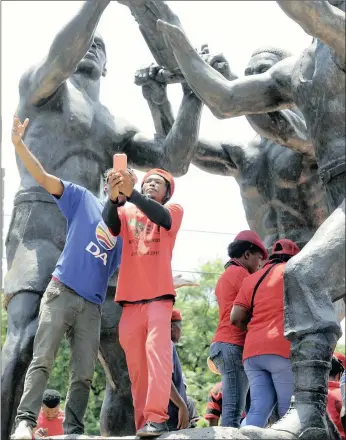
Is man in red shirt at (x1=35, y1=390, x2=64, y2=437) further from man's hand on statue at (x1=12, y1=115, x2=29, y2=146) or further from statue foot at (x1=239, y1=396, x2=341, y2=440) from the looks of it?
statue foot at (x1=239, y1=396, x2=341, y2=440)

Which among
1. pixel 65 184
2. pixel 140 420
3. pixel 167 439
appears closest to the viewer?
pixel 167 439

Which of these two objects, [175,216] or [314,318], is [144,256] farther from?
[314,318]

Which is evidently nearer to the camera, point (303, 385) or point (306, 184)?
point (303, 385)

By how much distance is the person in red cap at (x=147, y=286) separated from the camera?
6102 millimetres

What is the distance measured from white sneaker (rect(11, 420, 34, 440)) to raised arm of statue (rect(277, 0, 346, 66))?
109 inches

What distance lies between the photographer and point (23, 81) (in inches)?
315

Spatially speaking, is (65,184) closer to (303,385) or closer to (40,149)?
(40,149)

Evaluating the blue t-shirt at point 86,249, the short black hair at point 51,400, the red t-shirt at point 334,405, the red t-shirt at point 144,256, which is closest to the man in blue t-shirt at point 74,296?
the blue t-shirt at point 86,249

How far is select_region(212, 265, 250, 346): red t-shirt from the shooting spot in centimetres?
711

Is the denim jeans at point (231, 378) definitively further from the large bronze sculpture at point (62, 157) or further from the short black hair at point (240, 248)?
the large bronze sculpture at point (62, 157)

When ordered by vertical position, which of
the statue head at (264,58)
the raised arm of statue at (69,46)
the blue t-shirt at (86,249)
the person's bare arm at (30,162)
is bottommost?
the blue t-shirt at (86,249)

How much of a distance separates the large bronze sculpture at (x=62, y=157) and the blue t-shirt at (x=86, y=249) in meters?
0.62

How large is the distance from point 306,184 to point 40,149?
7.55ft

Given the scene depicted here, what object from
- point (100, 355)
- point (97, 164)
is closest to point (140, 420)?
point (100, 355)
